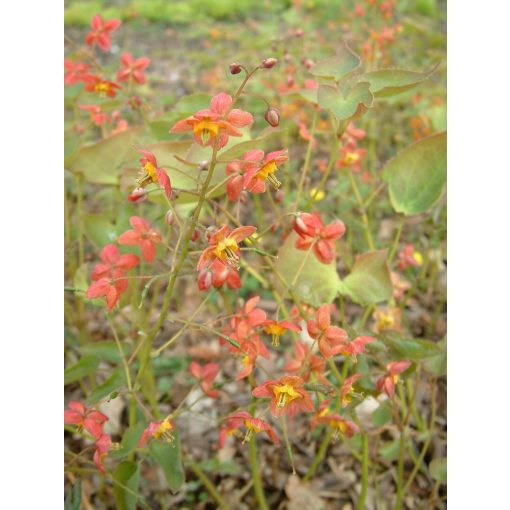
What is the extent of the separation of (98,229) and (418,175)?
1.90ft

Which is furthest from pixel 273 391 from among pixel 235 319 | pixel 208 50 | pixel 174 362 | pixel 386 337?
pixel 208 50

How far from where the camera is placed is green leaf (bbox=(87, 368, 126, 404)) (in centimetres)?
81

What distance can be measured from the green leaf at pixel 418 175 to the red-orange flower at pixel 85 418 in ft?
1.96

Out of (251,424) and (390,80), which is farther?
(390,80)

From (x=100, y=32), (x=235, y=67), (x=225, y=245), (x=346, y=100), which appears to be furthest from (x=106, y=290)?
(x=100, y=32)

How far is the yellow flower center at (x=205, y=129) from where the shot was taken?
22.7 inches

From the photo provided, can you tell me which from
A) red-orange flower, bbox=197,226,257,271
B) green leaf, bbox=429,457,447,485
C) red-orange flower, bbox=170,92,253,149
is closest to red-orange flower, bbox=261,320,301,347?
red-orange flower, bbox=197,226,257,271

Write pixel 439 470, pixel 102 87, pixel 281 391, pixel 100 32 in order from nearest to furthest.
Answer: pixel 281 391
pixel 439 470
pixel 102 87
pixel 100 32

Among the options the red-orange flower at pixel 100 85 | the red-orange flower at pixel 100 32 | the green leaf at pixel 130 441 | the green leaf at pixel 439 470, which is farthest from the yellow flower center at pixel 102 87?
the green leaf at pixel 439 470

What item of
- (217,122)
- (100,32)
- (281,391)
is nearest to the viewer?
(217,122)

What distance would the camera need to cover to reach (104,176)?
106 cm

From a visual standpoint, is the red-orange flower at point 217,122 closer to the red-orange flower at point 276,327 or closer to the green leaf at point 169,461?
the red-orange flower at point 276,327

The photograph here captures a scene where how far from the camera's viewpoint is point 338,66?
0.87 metres

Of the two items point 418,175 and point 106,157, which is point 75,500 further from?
point 418,175
